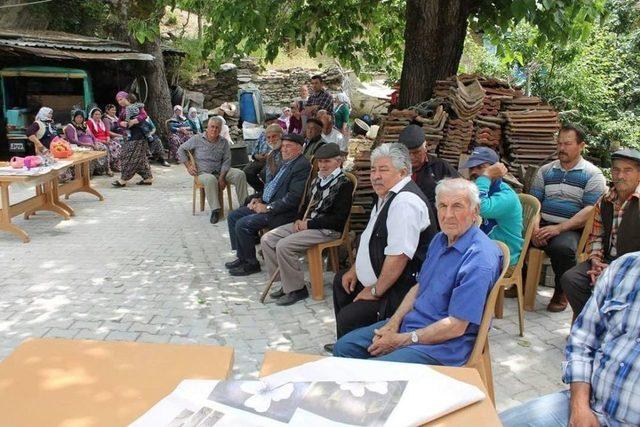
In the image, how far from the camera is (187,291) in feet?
16.4

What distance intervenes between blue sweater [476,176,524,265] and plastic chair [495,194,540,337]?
56 millimetres

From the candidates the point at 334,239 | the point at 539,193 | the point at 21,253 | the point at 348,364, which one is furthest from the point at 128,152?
the point at 348,364

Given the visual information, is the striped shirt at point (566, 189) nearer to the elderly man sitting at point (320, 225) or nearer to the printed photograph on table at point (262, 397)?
the elderly man sitting at point (320, 225)

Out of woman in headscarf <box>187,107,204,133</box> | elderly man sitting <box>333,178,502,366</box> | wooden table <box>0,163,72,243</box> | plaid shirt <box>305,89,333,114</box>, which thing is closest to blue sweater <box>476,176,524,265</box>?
elderly man sitting <box>333,178,502,366</box>

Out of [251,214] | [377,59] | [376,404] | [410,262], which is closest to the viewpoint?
[376,404]

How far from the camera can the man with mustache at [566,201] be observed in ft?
14.0

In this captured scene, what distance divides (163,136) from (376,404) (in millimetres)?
13252

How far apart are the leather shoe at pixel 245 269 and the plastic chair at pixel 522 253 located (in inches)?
95.6

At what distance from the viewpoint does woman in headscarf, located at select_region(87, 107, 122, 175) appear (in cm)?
1112

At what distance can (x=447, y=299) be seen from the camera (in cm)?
252

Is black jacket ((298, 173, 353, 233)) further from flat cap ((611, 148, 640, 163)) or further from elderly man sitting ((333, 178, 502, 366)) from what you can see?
flat cap ((611, 148, 640, 163))

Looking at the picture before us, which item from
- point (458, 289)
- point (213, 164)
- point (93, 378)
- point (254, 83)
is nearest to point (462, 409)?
point (458, 289)

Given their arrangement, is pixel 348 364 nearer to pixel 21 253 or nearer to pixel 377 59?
pixel 21 253

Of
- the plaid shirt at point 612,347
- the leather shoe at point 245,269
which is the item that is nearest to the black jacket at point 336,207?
the leather shoe at point 245,269
